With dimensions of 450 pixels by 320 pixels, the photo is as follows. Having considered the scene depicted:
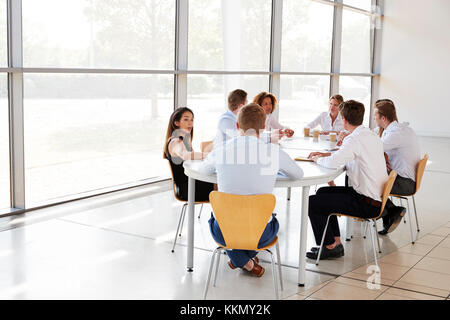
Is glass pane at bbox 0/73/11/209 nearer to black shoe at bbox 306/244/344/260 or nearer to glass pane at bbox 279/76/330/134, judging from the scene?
black shoe at bbox 306/244/344/260

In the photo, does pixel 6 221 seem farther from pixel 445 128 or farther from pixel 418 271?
pixel 445 128

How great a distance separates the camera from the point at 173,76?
23.1 ft

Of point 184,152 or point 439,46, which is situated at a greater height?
point 439,46

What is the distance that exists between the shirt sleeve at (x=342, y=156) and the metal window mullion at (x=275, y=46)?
5136mm

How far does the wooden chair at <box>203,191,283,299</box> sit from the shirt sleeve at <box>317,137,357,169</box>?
2.87 feet

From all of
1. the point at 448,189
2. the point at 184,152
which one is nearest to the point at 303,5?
the point at 448,189

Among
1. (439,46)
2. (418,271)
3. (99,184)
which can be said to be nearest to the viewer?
(418,271)

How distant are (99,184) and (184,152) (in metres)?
2.74

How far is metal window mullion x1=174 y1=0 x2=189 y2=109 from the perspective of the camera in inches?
271

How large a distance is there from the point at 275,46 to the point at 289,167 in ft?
19.4

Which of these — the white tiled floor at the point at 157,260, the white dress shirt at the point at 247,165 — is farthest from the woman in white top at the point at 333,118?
the white dress shirt at the point at 247,165

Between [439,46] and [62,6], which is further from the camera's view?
[439,46]

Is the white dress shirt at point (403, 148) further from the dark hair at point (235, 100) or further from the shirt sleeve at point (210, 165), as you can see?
the shirt sleeve at point (210, 165)

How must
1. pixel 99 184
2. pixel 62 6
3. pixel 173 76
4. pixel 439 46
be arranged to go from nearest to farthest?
pixel 62 6, pixel 99 184, pixel 173 76, pixel 439 46
